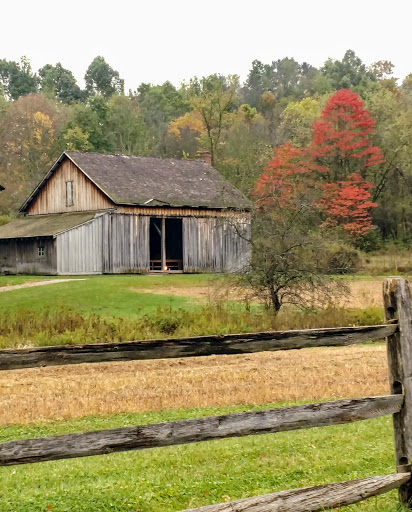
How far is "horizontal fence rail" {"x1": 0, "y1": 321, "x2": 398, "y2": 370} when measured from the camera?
221 inches

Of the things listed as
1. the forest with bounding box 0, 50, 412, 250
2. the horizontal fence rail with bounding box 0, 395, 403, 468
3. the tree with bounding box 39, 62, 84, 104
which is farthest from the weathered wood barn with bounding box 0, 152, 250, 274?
the tree with bounding box 39, 62, 84, 104

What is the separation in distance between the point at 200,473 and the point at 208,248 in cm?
4063

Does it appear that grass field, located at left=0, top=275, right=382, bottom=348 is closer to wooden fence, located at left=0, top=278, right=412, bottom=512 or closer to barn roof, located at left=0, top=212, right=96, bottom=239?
barn roof, located at left=0, top=212, right=96, bottom=239

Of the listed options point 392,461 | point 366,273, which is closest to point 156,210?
point 366,273

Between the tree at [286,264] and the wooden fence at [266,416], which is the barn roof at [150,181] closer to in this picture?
the tree at [286,264]

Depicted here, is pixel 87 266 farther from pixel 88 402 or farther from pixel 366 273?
pixel 88 402

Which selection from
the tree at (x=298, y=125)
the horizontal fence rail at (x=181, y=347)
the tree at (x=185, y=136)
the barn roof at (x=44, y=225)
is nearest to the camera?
the horizontal fence rail at (x=181, y=347)

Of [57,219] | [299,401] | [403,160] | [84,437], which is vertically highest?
[403,160]

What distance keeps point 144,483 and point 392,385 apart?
236cm

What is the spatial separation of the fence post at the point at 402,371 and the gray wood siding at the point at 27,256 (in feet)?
125

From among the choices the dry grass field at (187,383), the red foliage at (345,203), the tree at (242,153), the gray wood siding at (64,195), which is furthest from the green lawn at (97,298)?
the tree at (242,153)

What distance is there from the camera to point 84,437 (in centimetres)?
537

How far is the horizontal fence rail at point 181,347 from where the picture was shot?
18.4 feet

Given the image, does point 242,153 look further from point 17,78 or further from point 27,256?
point 17,78
